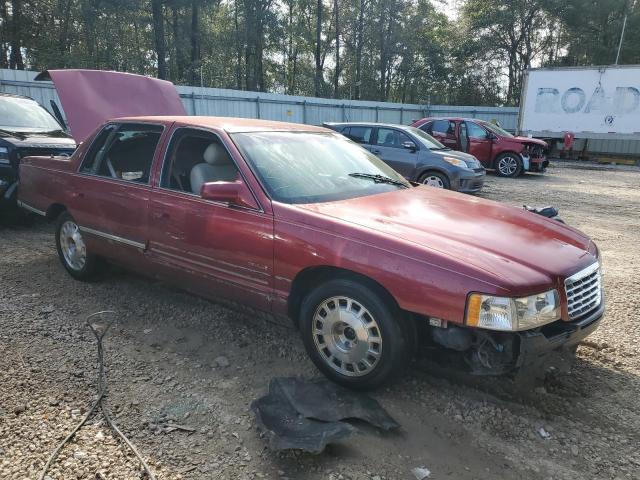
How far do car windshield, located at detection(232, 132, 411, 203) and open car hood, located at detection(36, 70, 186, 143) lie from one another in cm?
416

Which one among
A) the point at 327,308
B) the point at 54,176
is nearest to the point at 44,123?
the point at 54,176

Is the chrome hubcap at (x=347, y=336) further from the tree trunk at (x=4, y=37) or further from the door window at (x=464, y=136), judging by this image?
the tree trunk at (x=4, y=37)

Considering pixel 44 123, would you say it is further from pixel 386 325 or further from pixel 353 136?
pixel 386 325

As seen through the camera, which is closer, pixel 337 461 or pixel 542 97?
pixel 337 461

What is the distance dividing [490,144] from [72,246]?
12.4m

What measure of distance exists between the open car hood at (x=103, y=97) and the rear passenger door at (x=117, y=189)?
2.72 metres

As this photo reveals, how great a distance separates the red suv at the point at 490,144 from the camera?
555 inches

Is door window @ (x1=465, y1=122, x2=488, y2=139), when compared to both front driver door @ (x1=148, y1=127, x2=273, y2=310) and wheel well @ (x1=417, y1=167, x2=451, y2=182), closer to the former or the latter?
wheel well @ (x1=417, y1=167, x2=451, y2=182)

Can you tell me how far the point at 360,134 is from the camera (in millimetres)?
10789

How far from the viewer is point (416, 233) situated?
2.87 m

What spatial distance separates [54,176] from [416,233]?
12.3ft

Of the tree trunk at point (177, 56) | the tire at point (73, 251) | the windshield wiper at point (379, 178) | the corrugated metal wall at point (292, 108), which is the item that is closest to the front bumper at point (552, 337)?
the windshield wiper at point (379, 178)

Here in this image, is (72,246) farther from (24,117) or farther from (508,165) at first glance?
(508,165)

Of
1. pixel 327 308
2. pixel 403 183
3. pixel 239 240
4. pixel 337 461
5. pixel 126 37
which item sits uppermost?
pixel 126 37
